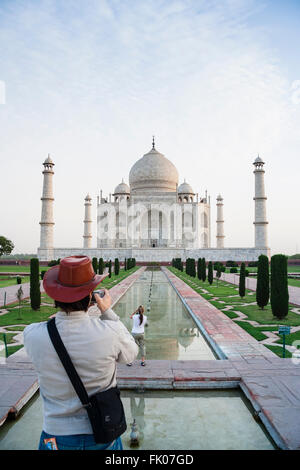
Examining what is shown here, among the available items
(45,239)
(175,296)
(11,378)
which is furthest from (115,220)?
(11,378)

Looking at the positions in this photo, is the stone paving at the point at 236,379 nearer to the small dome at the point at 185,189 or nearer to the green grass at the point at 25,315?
the green grass at the point at 25,315

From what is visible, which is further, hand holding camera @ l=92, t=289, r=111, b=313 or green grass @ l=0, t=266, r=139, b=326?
green grass @ l=0, t=266, r=139, b=326

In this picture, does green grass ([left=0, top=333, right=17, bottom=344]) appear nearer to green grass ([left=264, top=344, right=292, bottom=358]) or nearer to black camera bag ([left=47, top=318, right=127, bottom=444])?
green grass ([left=264, top=344, right=292, bottom=358])

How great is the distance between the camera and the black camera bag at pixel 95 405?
4.45 feet

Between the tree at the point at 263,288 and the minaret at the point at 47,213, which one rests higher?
the minaret at the point at 47,213

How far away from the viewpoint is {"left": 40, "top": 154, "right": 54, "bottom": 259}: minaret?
29.2 metres

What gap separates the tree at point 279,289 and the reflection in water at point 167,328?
1749mm

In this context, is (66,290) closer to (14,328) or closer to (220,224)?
(14,328)

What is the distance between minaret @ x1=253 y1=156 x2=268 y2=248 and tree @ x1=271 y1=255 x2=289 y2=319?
22725mm

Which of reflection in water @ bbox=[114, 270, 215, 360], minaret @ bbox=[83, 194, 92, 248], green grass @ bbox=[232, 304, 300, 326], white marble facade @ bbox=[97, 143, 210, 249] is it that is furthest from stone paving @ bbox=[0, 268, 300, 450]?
minaret @ bbox=[83, 194, 92, 248]

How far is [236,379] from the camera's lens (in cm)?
378

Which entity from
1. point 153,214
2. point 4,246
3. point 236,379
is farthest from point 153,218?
point 236,379

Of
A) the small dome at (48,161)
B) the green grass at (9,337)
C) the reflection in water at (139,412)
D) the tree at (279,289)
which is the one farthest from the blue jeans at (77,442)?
the small dome at (48,161)

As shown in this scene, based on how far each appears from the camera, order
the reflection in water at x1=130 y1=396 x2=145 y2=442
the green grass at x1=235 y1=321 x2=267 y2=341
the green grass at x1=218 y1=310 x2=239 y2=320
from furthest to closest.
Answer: the green grass at x1=218 y1=310 x2=239 y2=320, the green grass at x1=235 y1=321 x2=267 y2=341, the reflection in water at x1=130 y1=396 x2=145 y2=442
